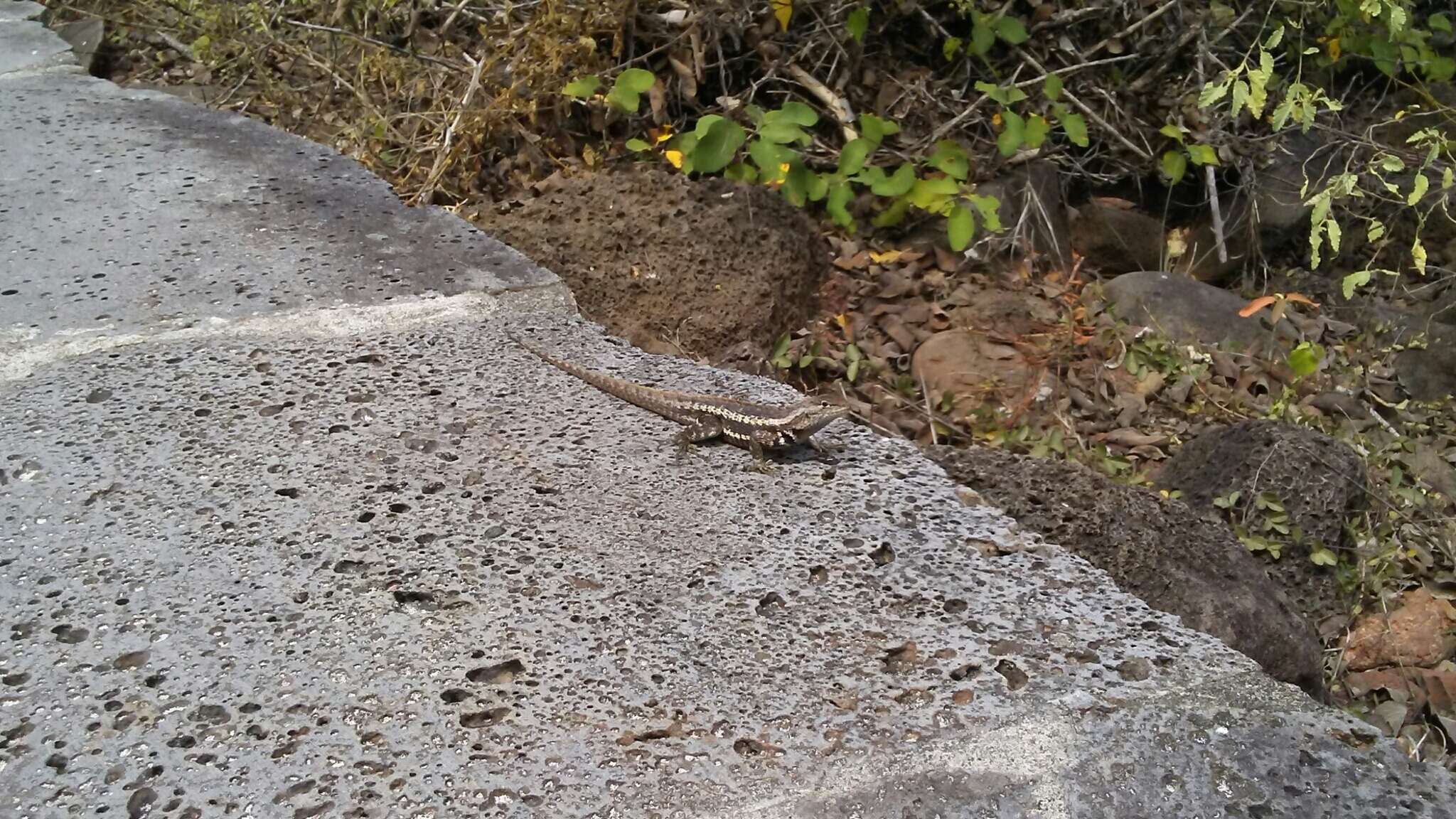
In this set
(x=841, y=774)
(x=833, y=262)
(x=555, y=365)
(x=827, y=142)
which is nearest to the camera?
(x=841, y=774)

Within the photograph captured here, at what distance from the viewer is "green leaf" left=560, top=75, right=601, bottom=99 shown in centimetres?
422

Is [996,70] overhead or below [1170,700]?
overhead

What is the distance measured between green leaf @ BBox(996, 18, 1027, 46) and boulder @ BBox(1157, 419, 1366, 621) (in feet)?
5.89

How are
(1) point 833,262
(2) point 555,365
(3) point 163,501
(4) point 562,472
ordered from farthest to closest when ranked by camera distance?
(1) point 833,262 < (2) point 555,365 < (4) point 562,472 < (3) point 163,501

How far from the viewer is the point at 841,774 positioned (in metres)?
1.73

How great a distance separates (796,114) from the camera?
4.14 m

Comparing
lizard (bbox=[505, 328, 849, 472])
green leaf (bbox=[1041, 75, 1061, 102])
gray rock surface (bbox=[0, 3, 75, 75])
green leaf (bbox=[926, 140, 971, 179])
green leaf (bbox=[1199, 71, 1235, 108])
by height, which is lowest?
lizard (bbox=[505, 328, 849, 472])

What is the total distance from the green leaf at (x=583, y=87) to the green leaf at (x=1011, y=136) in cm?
150

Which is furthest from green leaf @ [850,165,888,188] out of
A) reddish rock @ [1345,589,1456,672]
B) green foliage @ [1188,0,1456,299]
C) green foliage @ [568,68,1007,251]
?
reddish rock @ [1345,589,1456,672]

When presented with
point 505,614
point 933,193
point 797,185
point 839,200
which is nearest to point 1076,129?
point 933,193

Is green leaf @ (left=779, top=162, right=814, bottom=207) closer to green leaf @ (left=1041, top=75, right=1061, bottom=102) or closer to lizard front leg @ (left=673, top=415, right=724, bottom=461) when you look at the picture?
green leaf @ (left=1041, top=75, right=1061, bottom=102)

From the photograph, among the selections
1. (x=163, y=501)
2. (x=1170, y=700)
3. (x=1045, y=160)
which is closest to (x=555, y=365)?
(x=163, y=501)

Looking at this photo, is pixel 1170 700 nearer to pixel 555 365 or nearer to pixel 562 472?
pixel 562 472

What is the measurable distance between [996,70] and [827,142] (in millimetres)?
799
